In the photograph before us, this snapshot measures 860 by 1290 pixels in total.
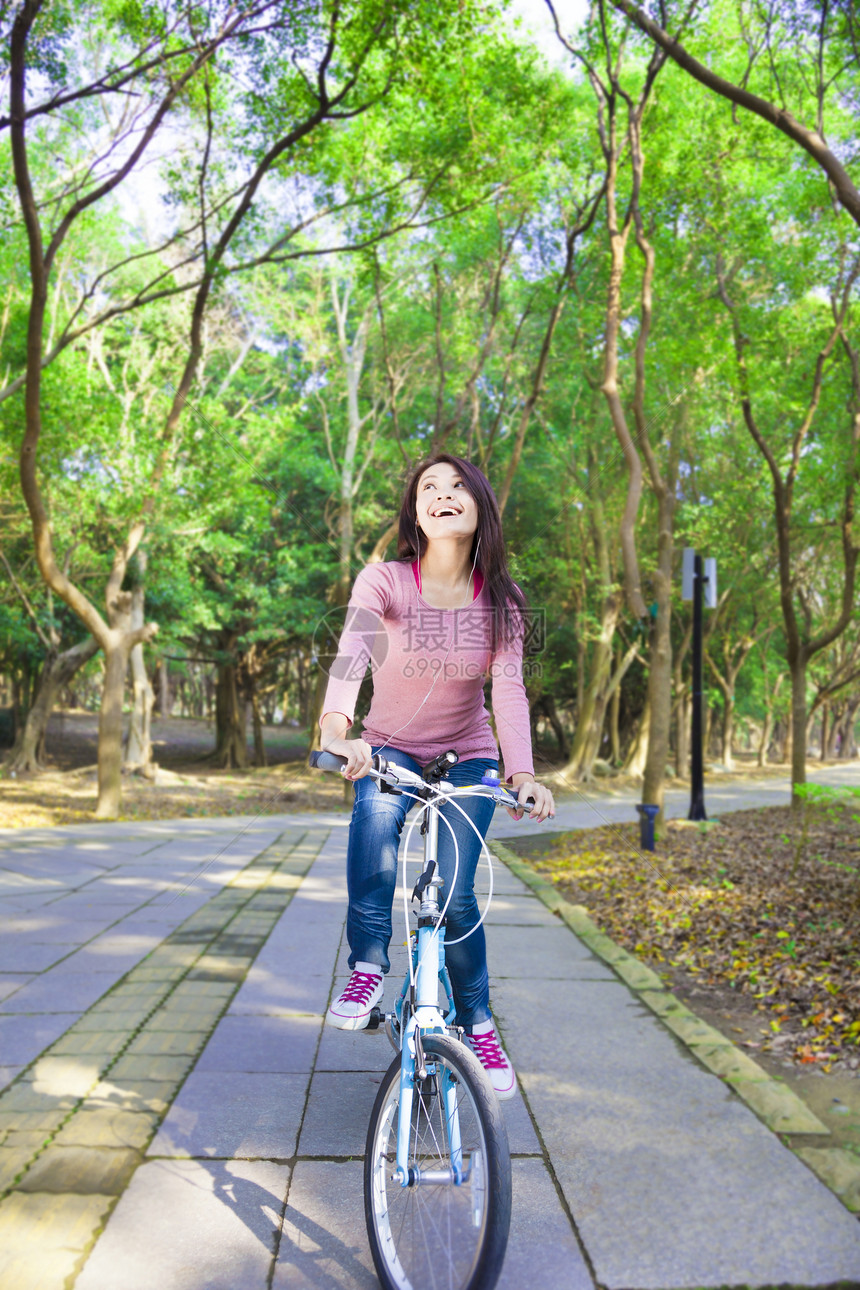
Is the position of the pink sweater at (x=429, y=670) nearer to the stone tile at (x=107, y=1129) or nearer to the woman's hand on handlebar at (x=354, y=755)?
the woman's hand on handlebar at (x=354, y=755)

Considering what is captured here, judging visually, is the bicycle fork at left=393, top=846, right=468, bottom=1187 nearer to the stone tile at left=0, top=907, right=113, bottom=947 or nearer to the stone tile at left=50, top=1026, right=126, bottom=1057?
the stone tile at left=50, top=1026, right=126, bottom=1057

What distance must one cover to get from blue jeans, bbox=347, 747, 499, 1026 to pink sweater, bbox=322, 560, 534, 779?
8 centimetres

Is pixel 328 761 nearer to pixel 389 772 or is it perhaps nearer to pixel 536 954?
pixel 389 772

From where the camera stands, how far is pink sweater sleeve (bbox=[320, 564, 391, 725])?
2.21 metres

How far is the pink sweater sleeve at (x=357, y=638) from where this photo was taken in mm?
2213

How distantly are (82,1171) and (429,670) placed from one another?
1.68 meters

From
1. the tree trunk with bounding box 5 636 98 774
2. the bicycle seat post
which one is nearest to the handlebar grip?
the bicycle seat post

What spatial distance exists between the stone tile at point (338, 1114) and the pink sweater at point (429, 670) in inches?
47.3

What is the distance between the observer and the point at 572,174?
1208cm

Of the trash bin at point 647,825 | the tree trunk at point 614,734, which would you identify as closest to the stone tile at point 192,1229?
the trash bin at point 647,825

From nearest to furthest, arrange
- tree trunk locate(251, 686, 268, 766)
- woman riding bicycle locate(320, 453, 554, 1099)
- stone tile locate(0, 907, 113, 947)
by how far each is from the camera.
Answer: woman riding bicycle locate(320, 453, 554, 1099)
stone tile locate(0, 907, 113, 947)
tree trunk locate(251, 686, 268, 766)

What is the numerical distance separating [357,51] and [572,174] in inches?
180

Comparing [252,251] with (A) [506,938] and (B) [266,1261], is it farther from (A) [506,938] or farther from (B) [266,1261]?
(B) [266,1261]

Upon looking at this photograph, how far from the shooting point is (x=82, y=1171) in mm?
2553
